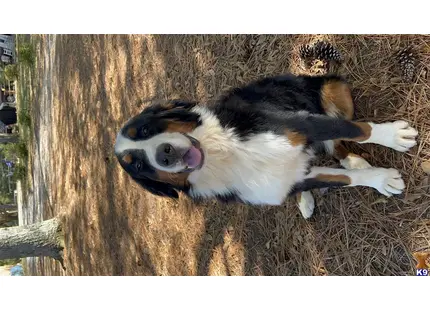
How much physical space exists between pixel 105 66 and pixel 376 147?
322cm

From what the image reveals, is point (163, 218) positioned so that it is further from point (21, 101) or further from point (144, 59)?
point (21, 101)

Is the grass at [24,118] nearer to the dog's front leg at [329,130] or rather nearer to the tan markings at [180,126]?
the tan markings at [180,126]

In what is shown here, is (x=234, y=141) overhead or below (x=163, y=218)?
overhead

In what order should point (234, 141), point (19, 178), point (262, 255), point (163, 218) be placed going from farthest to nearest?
1. point (19, 178)
2. point (163, 218)
3. point (262, 255)
4. point (234, 141)

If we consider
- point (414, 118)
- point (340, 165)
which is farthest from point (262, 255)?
point (414, 118)

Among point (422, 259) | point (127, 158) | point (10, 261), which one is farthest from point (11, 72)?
point (422, 259)

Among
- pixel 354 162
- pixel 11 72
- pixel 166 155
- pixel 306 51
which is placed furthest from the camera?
pixel 11 72

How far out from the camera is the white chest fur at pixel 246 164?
2.22 m

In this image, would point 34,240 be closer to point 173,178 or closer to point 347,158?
point 173,178

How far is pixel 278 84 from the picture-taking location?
8.30 feet

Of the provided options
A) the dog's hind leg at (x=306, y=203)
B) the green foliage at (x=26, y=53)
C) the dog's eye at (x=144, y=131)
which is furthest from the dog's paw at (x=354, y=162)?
the green foliage at (x=26, y=53)

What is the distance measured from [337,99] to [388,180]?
1.80ft

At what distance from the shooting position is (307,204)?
285cm

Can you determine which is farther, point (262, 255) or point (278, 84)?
point (262, 255)
